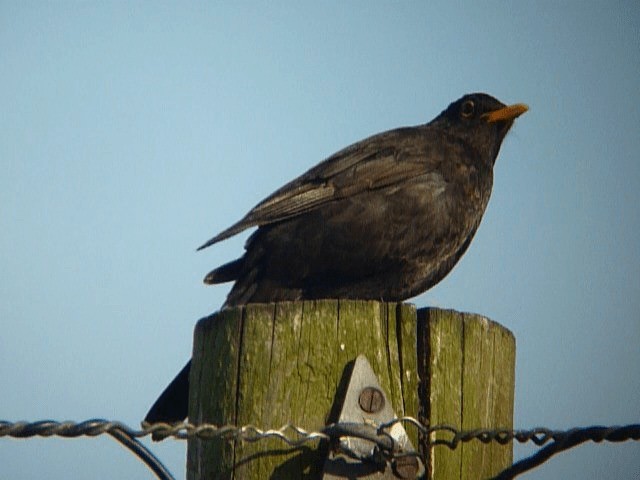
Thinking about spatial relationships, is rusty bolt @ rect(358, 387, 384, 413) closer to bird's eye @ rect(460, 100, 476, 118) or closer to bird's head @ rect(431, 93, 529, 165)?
bird's head @ rect(431, 93, 529, 165)

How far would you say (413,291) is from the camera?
21.8 feet

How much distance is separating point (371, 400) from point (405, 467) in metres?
0.22

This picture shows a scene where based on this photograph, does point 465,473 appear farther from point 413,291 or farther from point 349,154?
point 349,154

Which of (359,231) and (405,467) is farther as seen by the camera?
(359,231)

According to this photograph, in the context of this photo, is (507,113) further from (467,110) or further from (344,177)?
(344,177)

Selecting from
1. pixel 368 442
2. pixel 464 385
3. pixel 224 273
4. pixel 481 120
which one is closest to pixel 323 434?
pixel 368 442

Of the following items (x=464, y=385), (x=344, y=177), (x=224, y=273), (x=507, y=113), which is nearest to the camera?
(x=464, y=385)

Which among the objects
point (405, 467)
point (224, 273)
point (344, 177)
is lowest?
point (405, 467)

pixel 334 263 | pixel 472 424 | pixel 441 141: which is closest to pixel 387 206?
pixel 334 263

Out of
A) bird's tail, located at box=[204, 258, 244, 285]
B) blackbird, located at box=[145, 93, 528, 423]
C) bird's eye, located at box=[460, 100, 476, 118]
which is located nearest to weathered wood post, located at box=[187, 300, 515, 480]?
blackbird, located at box=[145, 93, 528, 423]

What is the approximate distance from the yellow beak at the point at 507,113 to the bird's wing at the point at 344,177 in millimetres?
1023

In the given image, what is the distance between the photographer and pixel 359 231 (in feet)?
20.7

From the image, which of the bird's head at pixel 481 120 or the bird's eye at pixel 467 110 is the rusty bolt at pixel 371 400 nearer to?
the bird's head at pixel 481 120

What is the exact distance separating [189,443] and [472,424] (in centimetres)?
91
